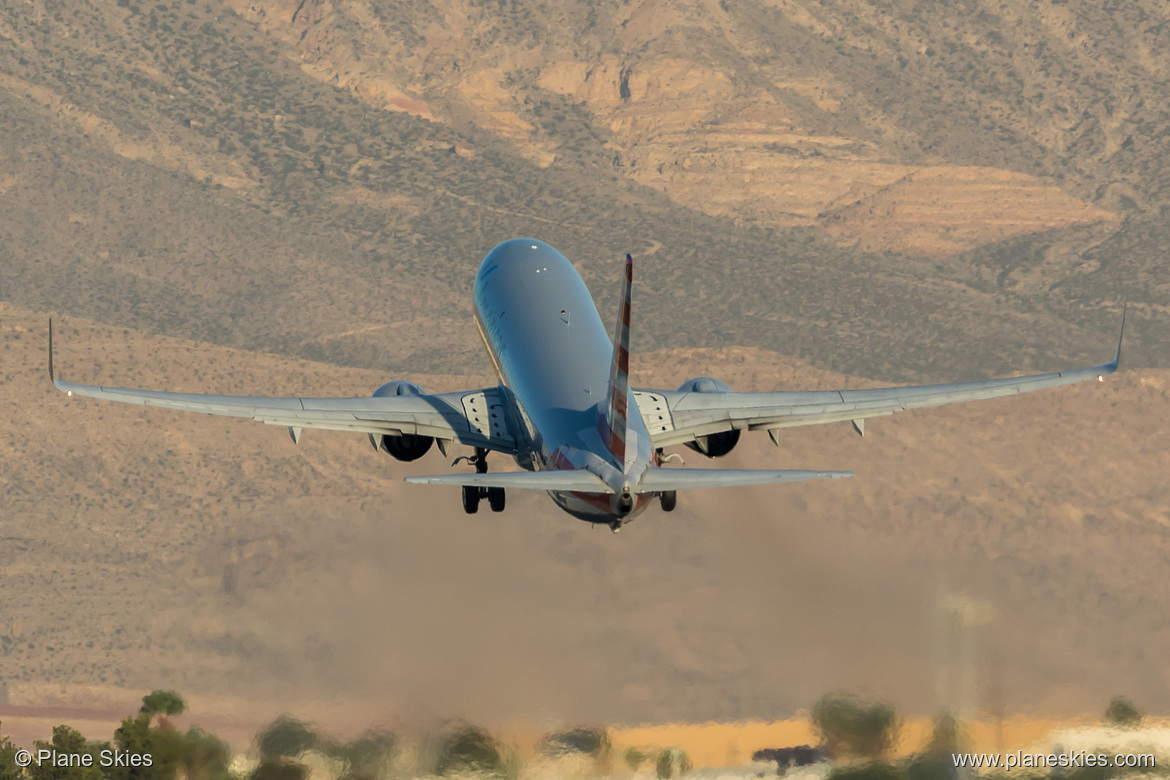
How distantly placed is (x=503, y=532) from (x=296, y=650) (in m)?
10.6

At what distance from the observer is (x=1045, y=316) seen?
154 meters

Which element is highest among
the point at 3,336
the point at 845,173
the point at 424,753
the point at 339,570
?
the point at 845,173

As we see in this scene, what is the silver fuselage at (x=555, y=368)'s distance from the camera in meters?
49.6

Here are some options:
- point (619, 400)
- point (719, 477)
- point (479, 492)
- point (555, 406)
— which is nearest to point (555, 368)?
point (555, 406)

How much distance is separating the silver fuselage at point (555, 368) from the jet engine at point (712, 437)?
3.06m

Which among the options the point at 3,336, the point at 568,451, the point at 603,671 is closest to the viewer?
the point at 568,451

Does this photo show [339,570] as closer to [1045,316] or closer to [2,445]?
[2,445]

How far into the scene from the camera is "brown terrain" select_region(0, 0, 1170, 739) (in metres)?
76.3

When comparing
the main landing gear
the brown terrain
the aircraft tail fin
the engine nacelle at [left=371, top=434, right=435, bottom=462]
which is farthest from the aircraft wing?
the brown terrain

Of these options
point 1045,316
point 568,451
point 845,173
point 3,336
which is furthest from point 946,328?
point 568,451

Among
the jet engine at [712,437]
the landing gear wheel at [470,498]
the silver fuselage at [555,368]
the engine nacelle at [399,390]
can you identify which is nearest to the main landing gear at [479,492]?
the landing gear wheel at [470,498]

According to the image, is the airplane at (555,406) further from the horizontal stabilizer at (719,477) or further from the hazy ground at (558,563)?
the hazy ground at (558,563)

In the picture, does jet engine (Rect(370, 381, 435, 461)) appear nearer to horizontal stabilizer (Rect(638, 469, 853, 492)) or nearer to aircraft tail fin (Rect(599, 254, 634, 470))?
aircraft tail fin (Rect(599, 254, 634, 470))

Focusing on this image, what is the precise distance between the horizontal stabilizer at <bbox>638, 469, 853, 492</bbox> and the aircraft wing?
30.3ft
